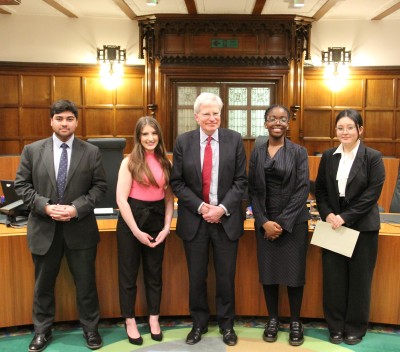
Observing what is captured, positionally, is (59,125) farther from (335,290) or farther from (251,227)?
(335,290)

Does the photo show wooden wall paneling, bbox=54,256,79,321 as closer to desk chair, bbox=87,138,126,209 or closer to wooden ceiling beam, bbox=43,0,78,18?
desk chair, bbox=87,138,126,209

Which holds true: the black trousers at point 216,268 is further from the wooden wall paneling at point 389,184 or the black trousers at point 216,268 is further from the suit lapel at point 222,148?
the wooden wall paneling at point 389,184

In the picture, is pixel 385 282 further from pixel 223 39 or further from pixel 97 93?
pixel 97 93

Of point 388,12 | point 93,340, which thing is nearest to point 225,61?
point 388,12

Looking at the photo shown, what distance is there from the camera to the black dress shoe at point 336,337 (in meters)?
2.90

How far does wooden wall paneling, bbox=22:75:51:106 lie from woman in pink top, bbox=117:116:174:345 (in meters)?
5.82

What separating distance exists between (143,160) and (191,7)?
499 cm

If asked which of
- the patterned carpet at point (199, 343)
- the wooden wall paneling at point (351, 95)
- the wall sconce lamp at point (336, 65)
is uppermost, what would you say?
the wall sconce lamp at point (336, 65)

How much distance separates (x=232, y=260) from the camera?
281 cm

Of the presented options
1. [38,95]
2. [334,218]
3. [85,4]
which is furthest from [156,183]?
[38,95]

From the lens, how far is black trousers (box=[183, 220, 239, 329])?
2766 mm

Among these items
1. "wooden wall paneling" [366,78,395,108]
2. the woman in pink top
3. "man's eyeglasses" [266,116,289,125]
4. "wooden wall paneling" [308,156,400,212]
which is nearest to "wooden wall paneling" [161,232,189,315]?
the woman in pink top

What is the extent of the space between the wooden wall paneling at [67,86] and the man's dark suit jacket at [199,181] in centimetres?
581

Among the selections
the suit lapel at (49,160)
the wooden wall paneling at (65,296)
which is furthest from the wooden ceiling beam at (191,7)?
the wooden wall paneling at (65,296)
